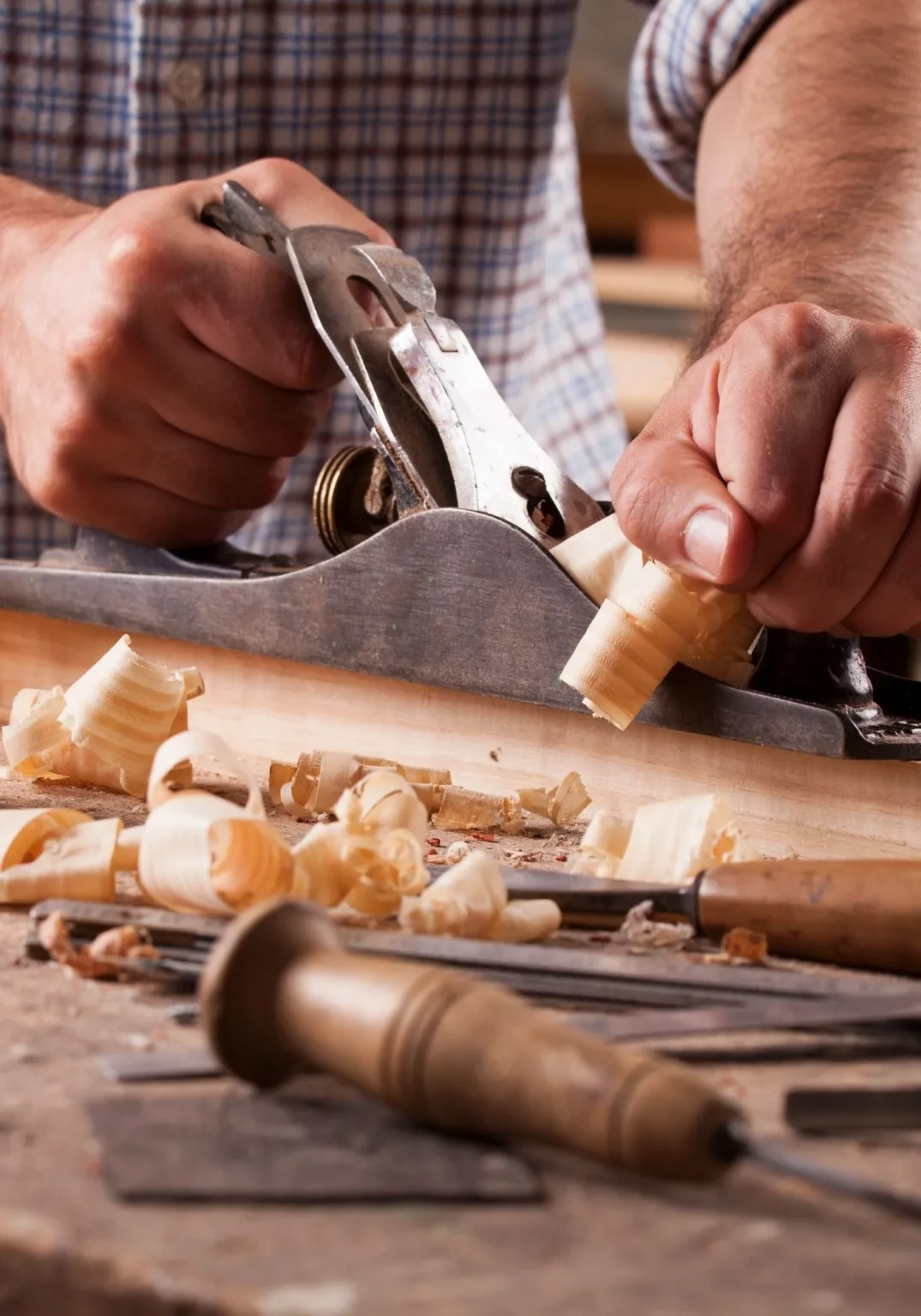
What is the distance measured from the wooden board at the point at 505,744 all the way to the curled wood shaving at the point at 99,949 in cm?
54

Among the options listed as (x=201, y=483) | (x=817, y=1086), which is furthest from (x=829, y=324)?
(x=201, y=483)

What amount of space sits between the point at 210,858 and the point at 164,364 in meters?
0.92

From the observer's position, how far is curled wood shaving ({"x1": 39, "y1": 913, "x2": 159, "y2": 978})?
769mm

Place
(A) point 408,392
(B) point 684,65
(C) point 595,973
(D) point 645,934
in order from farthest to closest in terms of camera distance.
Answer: (B) point 684,65, (A) point 408,392, (D) point 645,934, (C) point 595,973

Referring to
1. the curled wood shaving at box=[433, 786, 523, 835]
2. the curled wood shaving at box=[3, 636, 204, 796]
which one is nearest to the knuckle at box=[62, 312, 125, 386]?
the curled wood shaving at box=[3, 636, 204, 796]

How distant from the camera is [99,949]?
78cm

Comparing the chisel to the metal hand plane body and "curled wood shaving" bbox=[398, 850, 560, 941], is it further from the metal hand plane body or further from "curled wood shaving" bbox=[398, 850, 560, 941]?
the metal hand plane body

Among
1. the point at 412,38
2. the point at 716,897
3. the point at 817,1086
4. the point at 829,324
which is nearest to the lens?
the point at 817,1086

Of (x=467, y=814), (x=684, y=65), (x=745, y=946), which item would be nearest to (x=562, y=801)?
(x=467, y=814)

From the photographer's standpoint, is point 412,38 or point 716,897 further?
point 412,38

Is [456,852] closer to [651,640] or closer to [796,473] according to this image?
[651,640]

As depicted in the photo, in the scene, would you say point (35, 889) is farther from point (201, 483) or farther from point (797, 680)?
point (201, 483)

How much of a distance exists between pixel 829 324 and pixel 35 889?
713mm

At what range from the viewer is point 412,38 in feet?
7.39
